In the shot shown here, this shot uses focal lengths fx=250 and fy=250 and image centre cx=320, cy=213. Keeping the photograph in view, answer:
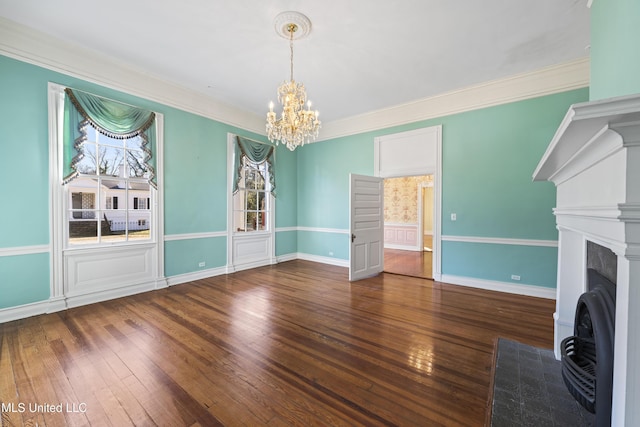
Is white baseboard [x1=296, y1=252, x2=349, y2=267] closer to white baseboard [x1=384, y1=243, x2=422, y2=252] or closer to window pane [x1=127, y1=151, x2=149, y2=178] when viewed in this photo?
white baseboard [x1=384, y1=243, x2=422, y2=252]

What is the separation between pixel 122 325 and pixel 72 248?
1431mm

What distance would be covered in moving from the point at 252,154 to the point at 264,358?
4.24 metres

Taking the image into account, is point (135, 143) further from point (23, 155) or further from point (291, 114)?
point (291, 114)

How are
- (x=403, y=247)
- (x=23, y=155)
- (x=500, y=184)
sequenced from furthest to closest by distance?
(x=403, y=247), (x=500, y=184), (x=23, y=155)

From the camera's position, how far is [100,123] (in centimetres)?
346

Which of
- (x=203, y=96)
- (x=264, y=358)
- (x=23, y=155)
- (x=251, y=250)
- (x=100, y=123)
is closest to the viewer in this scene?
(x=264, y=358)

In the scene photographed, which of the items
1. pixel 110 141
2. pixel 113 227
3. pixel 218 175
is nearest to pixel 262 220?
pixel 218 175

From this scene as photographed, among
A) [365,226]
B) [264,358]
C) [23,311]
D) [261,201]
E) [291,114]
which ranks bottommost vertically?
[264,358]

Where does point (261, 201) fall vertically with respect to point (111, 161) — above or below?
below

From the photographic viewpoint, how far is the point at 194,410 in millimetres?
1670

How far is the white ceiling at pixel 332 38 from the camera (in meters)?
2.59

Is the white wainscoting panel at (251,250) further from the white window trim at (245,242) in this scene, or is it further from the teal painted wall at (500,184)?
the teal painted wall at (500,184)

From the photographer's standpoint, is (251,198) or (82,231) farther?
(251,198)

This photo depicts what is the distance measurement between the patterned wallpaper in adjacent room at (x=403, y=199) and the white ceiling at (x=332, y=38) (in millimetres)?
4510
